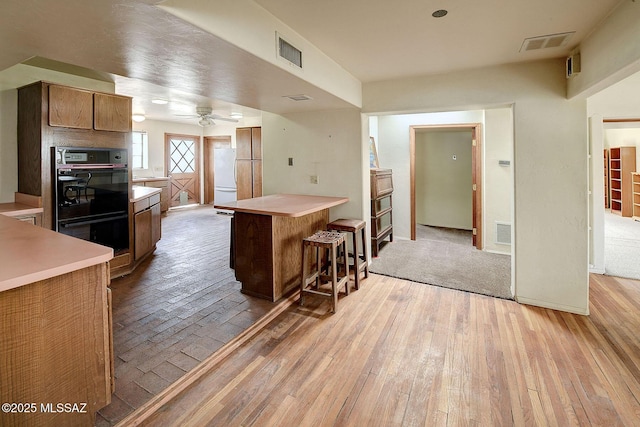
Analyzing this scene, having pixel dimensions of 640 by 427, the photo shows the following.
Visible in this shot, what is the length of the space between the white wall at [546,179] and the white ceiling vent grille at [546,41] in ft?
1.21

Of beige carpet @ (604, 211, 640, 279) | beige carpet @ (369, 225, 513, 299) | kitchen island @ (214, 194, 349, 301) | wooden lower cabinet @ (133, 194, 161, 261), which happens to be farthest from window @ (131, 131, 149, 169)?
beige carpet @ (604, 211, 640, 279)

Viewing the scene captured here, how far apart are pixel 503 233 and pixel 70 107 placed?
17.9 ft

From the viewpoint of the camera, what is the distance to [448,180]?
6395 millimetres

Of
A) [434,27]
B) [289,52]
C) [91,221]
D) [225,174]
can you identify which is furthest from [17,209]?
[225,174]

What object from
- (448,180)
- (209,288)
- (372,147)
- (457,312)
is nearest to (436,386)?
(457,312)

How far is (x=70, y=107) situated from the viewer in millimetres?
3055

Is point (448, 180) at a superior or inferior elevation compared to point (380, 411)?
superior

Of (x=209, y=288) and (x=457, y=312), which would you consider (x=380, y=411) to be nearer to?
(x=457, y=312)

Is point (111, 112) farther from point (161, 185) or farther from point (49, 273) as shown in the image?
point (161, 185)

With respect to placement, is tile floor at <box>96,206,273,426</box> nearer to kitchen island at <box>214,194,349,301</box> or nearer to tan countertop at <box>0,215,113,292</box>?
kitchen island at <box>214,194,349,301</box>

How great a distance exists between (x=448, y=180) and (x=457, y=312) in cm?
408

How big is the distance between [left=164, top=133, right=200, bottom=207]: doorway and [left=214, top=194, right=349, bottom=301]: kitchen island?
20.0 ft

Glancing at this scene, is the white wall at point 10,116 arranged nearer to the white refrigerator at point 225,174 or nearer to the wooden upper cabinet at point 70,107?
the wooden upper cabinet at point 70,107

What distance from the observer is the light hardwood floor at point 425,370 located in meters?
1.69
